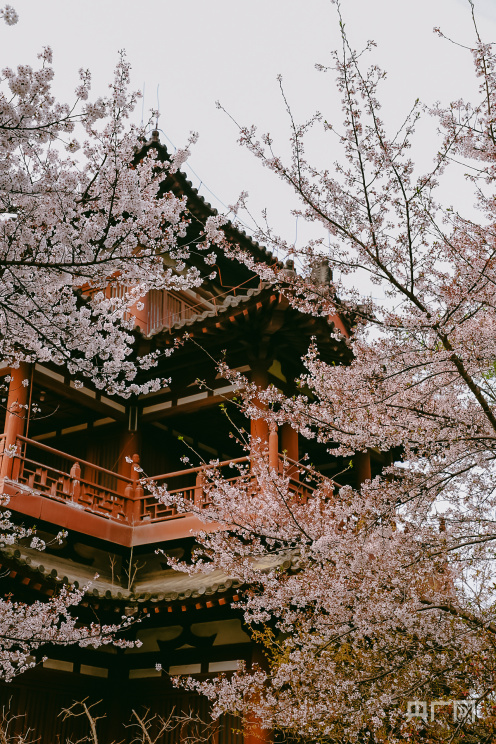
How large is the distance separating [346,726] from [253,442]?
4011mm

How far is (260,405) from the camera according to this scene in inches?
423

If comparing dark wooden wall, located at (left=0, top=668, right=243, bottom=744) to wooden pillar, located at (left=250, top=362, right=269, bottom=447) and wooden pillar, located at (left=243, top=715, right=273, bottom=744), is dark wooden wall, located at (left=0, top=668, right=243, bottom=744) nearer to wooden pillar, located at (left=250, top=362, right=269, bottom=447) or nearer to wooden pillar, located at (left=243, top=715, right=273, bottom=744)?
wooden pillar, located at (left=243, top=715, right=273, bottom=744)

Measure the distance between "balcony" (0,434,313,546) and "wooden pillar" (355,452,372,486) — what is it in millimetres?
1993

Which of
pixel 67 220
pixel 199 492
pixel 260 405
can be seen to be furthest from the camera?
pixel 260 405

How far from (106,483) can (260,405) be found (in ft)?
10.9

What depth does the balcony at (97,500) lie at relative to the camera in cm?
955

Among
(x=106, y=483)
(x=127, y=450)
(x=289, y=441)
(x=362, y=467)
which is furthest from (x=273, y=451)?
(x=106, y=483)

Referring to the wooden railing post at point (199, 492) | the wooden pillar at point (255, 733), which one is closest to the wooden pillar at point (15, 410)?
the wooden railing post at point (199, 492)

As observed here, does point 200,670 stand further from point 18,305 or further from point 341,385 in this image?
point 18,305

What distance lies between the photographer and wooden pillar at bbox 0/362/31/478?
9.56 m

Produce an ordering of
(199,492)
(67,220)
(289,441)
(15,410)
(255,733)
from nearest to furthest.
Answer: (67,220) < (255,733) < (15,410) < (199,492) < (289,441)

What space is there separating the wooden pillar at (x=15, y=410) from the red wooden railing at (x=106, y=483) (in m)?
0.03

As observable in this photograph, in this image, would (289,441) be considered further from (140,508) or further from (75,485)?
(75,485)

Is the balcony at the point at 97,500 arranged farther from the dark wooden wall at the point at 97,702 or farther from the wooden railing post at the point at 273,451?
the dark wooden wall at the point at 97,702
